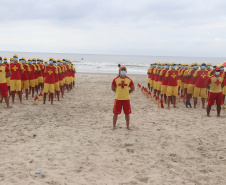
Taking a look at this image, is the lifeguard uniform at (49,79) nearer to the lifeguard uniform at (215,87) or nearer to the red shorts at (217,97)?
the lifeguard uniform at (215,87)

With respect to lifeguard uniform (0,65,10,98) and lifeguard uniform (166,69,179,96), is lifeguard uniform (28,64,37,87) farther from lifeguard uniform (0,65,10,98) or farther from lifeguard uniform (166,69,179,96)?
lifeguard uniform (166,69,179,96)

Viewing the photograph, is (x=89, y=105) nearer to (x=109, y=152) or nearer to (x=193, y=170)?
(x=109, y=152)

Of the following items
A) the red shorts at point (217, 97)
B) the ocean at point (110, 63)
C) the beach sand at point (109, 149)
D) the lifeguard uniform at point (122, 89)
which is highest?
the ocean at point (110, 63)

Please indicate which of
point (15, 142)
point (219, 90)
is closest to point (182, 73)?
point (219, 90)

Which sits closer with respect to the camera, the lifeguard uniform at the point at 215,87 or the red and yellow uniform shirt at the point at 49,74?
the lifeguard uniform at the point at 215,87

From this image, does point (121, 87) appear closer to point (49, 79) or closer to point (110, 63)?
point (49, 79)

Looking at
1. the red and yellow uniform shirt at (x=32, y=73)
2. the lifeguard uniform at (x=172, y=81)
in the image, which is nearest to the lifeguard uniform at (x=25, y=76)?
the red and yellow uniform shirt at (x=32, y=73)

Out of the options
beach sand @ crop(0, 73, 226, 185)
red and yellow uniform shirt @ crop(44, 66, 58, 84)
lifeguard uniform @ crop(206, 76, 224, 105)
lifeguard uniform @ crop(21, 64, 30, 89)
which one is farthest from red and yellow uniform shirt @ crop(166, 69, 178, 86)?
lifeguard uniform @ crop(21, 64, 30, 89)

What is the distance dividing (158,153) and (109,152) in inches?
45.3

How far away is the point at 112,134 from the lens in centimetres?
681

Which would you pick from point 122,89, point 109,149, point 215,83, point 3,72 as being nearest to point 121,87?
point 122,89

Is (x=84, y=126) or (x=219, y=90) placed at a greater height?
(x=219, y=90)

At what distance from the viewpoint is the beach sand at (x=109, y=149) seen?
4211 millimetres

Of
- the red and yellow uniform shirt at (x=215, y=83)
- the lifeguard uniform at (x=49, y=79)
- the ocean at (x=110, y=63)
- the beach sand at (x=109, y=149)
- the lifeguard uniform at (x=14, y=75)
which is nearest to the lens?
the beach sand at (x=109, y=149)
